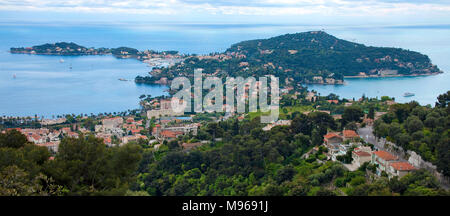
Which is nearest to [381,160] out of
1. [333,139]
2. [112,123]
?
[333,139]

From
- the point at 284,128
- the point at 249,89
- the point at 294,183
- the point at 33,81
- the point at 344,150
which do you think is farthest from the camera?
the point at 33,81

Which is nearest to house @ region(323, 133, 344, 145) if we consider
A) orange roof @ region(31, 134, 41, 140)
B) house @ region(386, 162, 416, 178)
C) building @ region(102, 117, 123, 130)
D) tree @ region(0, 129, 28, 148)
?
house @ region(386, 162, 416, 178)

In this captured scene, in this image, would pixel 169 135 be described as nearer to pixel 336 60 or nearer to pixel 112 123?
pixel 112 123

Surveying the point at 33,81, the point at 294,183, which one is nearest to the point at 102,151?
the point at 294,183
